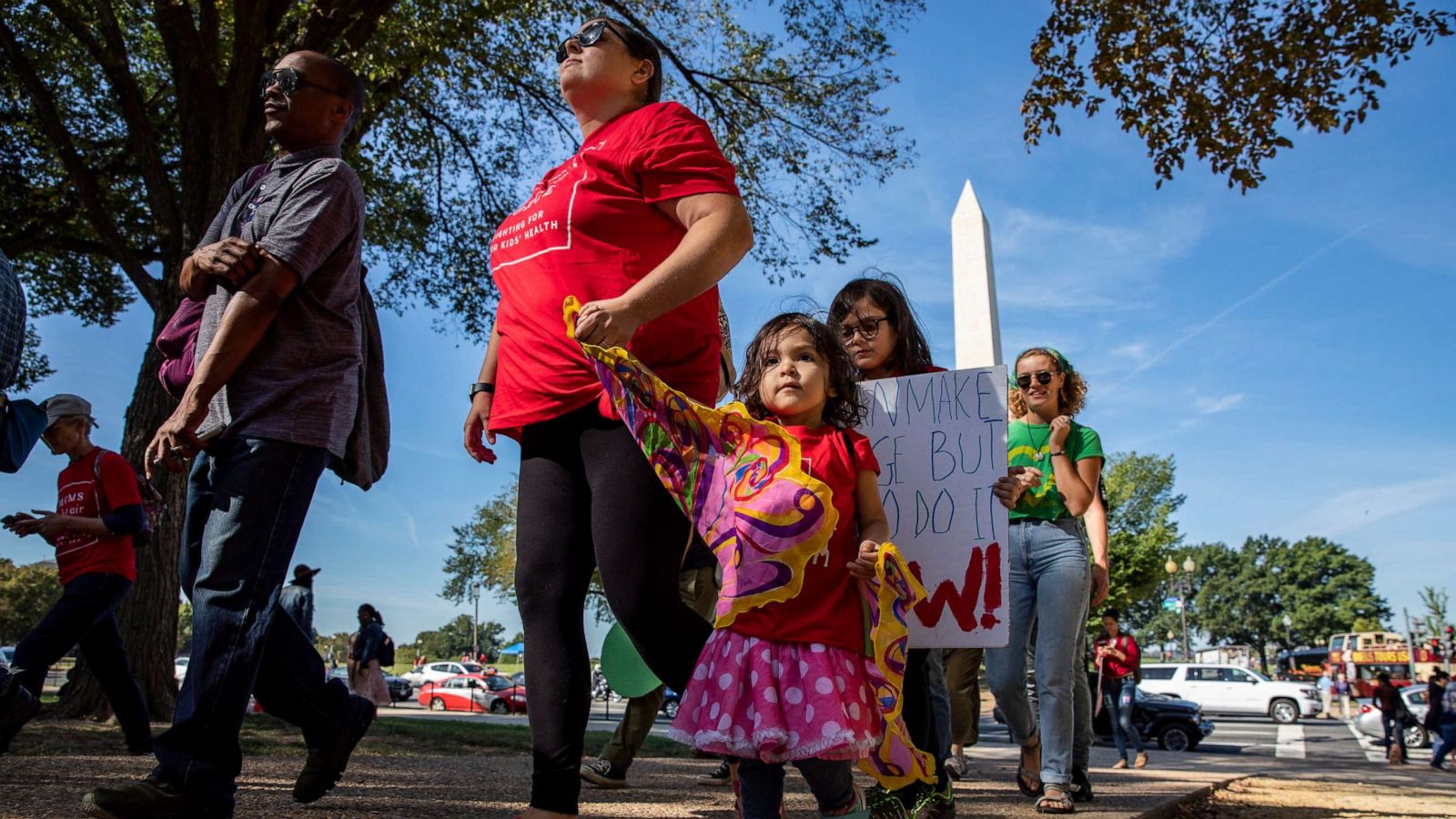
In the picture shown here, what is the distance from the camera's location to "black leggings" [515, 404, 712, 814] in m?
2.27

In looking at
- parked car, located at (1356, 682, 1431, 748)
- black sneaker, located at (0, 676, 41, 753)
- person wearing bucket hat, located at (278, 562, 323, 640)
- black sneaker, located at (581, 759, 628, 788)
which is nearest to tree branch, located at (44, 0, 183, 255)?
person wearing bucket hat, located at (278, 562, 323, 640)

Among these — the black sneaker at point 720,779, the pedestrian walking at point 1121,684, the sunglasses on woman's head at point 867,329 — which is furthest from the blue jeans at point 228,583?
the pedestrian walking at point 1121,684

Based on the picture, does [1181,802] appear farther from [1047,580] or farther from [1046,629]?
[1047,580]

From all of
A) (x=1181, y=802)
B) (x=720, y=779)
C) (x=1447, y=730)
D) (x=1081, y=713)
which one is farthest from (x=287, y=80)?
(x=1447, y=730)

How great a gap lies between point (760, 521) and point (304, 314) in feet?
4.06

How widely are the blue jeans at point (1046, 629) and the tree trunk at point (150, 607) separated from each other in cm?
665

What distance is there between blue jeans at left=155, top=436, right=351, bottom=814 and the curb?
3046 mm

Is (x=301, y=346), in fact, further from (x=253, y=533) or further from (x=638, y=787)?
(x=638, y=787)

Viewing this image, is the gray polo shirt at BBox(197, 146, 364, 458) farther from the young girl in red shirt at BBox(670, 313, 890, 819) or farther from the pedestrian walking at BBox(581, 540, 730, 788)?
the pedestrian walking at BBox(581, 540, 730, 788)

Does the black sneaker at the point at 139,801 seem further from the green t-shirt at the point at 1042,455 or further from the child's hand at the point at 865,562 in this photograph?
the green t-shirt at the point at 1042,455

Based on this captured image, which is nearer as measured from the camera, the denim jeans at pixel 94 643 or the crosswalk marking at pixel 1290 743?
the denim jeans at pixel 94 643

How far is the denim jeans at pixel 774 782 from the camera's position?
2340 mm

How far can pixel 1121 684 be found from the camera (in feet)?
40.8

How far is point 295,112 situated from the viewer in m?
2.78
